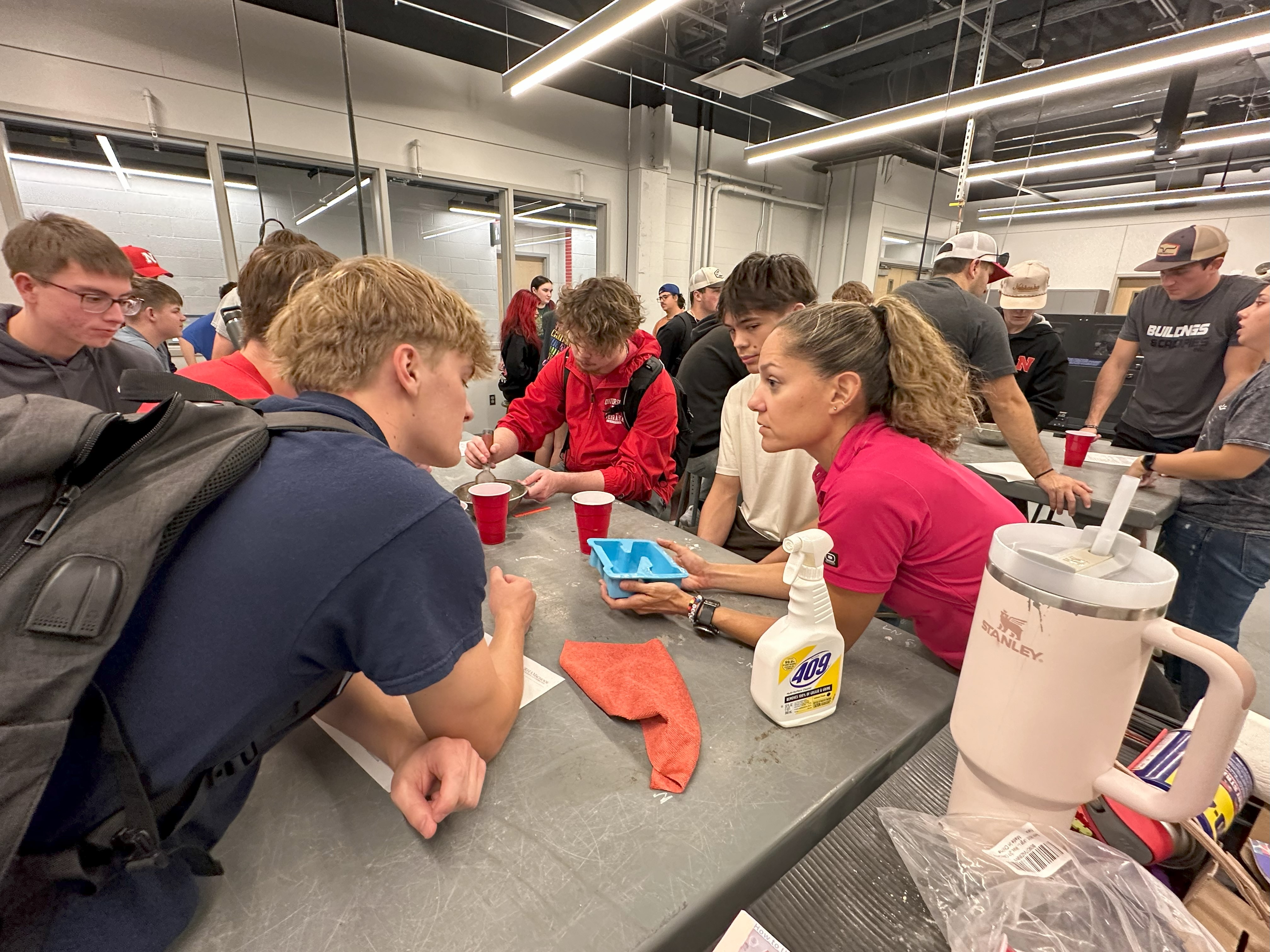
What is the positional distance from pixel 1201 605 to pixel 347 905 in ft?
9.39

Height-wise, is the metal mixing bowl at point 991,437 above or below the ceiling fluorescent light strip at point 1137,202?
below

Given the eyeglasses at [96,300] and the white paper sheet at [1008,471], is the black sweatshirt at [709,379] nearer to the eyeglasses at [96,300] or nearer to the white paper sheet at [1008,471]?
the white paper sheet at [1008,471]

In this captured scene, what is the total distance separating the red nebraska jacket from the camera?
213 cm

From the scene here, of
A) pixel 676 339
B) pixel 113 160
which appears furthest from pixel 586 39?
pixel 113 160

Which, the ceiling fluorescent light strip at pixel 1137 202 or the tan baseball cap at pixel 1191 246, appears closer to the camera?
the tan baseball cap at pixel 1191 246

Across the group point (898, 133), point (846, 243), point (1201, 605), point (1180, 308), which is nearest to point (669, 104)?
point (898, 133)

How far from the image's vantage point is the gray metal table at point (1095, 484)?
2.01 metres

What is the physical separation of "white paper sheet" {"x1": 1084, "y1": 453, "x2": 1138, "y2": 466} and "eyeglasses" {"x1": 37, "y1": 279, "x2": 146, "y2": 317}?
3976 millimetres

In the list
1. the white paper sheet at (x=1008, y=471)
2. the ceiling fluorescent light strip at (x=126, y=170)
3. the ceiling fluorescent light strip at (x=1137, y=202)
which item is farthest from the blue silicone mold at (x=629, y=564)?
the ceiling fluorescent light strip at (x=1137, y=202)

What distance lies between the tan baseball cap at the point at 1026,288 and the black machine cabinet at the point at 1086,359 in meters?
2.07

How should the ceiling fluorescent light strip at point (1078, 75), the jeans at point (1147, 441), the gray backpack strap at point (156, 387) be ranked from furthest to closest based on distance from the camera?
the ceiling fluorescent light strip at point (1078, 75) < the jeans at point (1147, 441) < the gray backpack strap at point (156, 387)

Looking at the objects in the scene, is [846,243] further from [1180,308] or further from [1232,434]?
[1232,434]

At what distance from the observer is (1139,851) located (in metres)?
0.59

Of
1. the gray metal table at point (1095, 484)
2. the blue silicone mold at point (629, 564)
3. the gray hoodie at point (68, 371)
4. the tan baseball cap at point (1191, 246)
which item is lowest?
the gray metal table at point (1095, 484)
